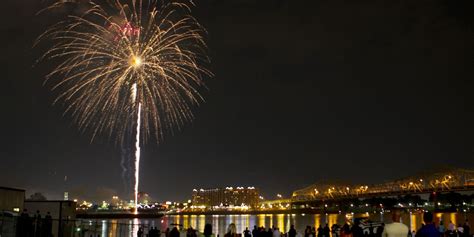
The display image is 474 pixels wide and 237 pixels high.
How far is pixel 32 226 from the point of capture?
2150 cm

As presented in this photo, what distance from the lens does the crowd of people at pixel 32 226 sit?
2102 centimetres

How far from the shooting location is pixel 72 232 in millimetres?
27016

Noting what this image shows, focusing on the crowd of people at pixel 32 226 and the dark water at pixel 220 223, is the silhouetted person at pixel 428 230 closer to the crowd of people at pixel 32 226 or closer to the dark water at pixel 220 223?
the crowd of people at pixel 32 226

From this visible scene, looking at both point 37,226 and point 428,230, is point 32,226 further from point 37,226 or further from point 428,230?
point 428,230

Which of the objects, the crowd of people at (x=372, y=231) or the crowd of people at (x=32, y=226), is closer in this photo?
the crowd of people at (x=372, y=231)

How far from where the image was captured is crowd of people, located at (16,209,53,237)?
2102cm

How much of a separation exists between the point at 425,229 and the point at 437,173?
621 ft

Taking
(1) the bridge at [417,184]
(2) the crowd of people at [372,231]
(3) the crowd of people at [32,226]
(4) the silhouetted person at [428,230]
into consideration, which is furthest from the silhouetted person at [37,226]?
(1) the bridge at [417,184]

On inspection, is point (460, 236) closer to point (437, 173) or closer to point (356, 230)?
point (356, 230)

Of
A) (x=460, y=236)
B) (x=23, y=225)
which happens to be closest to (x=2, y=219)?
(x=23, y=225)

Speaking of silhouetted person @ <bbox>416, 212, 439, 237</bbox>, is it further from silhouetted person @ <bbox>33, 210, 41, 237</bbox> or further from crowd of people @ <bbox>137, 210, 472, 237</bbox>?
silhouetted person @ <bbox>33, 210, 41, 237</bbox>

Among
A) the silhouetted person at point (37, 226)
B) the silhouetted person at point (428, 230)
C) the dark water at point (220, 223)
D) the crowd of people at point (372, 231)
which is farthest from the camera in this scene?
the dark water at point (220, 223)

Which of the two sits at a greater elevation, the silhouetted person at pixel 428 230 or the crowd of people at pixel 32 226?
the silhouetted person at pixel 428 230

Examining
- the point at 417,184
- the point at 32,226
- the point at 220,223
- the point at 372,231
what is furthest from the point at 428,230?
the point at 417,184
